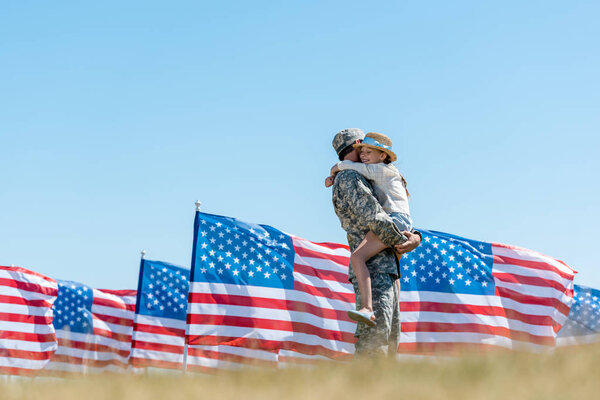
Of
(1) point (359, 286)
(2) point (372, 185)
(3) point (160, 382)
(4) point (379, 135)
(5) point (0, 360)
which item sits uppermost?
(4) point (379, 135)

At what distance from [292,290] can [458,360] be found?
9.59 metres

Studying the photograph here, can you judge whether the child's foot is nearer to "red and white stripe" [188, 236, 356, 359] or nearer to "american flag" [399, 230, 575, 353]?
"red and white stripe" [188, 236, 356, 359]

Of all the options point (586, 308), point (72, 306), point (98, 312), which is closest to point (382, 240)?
point (586, 308)

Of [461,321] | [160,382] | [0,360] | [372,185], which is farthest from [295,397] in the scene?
[0,360]

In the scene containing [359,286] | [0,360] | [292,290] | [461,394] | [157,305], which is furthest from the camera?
[157,305]

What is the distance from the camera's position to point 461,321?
44.9 feet

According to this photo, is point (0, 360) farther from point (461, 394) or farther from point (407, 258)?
point (461, 394)

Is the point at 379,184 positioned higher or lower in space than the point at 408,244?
higher

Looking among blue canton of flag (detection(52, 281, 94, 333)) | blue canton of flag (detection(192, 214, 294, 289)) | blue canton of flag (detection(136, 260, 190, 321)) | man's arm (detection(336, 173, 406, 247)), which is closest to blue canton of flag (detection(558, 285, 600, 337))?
blue canton of flag (detection(192, 214, 294, 289))

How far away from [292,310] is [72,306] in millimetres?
9514

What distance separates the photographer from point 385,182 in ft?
18.7

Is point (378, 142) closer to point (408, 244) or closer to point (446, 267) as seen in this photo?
point (408, 244)

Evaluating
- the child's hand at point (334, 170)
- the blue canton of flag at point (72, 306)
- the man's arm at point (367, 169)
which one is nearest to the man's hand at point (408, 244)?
the man's arm at point (367, 169)

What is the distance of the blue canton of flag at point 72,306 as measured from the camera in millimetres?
19891
